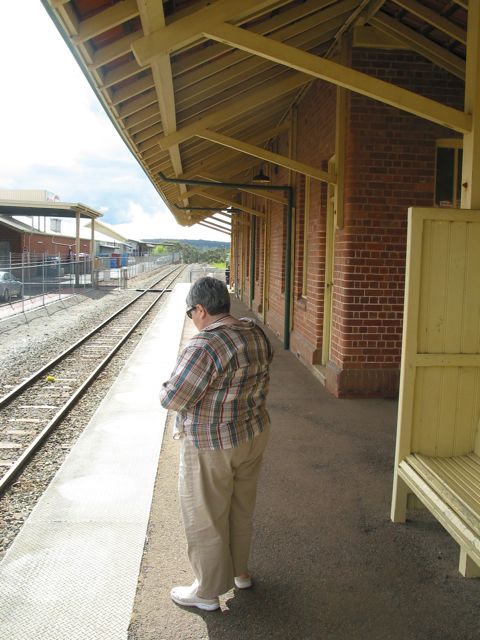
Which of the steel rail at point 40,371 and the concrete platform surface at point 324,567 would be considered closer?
the concrete platform surface at point 324,567

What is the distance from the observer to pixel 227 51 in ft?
19.1

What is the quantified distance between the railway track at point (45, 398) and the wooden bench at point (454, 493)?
10.6ft

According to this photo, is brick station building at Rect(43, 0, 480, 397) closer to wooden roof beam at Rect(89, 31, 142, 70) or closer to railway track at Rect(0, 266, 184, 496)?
wooden roof beam at Rect(89, 31, 142, 70)

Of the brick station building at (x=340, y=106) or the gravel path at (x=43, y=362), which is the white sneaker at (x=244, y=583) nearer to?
the gravel path at (x=43, y=362)

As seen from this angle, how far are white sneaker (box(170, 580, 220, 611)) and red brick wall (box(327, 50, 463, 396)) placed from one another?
4071 millimetres

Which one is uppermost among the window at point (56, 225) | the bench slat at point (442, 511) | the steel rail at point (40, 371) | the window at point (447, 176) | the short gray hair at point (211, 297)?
the window at point (56, 225)

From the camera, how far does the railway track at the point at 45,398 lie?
5812 millimetres

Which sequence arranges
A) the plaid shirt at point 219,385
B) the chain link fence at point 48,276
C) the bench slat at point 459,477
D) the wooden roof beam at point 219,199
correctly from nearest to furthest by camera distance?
the plaid shirt at point 219,385, the bench slat at point 459,477, the wooden roof beam at point 219,199, the chain link fence at point 48,276

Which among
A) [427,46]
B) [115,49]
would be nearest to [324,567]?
[115,49]

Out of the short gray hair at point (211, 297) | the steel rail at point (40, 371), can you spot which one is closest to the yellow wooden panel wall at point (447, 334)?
the short gray hair at point (211, 297)

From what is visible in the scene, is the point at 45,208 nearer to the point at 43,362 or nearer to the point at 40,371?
the point at 43,362

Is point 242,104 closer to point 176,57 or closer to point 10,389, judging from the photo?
point 176,57

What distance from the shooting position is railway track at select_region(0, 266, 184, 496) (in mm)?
5812

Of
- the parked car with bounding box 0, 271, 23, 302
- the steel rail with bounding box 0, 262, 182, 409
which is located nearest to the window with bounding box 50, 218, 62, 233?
the parked car with bounding box 0, 271, 23, 302
